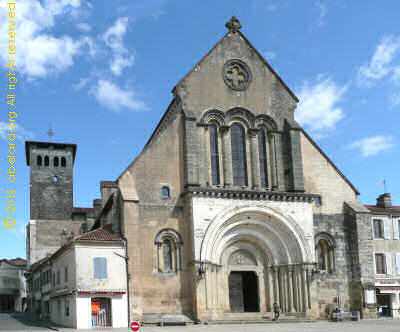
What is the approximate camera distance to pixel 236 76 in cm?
3797

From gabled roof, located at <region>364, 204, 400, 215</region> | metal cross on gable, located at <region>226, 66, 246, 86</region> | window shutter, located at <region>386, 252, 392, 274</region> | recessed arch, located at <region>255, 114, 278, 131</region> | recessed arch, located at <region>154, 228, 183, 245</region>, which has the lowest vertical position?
window shutter, located at <region>386, 252, 392, 274</region>

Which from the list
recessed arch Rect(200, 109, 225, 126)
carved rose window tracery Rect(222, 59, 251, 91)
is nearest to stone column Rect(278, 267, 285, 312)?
recessed arch Rect(200, 109, 225, 126)

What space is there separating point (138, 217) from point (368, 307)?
54.7 ft

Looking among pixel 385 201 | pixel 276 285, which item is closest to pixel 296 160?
pixel 276 285

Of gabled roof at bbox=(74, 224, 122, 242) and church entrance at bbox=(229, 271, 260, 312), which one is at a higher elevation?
gabled roof at bbox=(74, 224, 122, 242)

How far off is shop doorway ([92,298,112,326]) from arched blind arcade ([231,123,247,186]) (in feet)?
37.7

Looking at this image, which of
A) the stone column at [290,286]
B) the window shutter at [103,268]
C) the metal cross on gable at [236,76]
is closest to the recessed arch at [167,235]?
the window shutter at [103,268]

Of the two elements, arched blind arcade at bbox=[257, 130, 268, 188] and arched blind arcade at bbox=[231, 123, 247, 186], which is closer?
arched blind arcade at bbox=[231, 123, 247, 186]

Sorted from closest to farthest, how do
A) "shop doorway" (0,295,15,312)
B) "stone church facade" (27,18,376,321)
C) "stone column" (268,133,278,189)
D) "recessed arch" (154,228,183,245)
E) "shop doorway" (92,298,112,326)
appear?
"shop doorway" (92,298,112,326) → "stone church facade" (27,18,376,321) → "recessed arch" (154,228,183,245) → "stone column" (268,133,278,189) → "shop doorway" (0,295,15,312)

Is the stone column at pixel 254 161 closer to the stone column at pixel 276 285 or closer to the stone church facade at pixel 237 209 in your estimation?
the stone church facade at pixel 237 209

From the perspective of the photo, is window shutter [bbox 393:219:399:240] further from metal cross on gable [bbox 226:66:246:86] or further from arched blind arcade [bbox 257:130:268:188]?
metal cross on gable [bbox 226:66:246:86]

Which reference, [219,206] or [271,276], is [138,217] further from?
[271,276]

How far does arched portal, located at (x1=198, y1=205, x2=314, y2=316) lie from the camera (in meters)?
35.4

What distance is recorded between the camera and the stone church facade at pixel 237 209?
1308 inches
